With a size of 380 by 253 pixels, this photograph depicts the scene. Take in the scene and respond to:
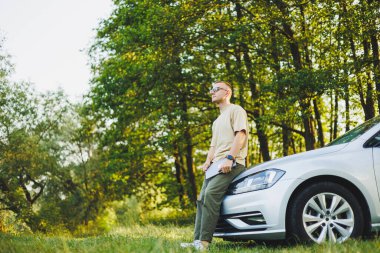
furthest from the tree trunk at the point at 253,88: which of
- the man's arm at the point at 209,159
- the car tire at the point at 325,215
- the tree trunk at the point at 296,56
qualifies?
the car tire at the point at 325,215

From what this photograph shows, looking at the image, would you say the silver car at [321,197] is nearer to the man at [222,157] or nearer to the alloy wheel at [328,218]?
the alloy wheel at [328,218]

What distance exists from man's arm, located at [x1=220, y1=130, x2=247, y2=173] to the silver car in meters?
0.44

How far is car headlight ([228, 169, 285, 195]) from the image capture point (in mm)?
4742

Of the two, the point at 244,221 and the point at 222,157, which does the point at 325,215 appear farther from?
the point at 222,157

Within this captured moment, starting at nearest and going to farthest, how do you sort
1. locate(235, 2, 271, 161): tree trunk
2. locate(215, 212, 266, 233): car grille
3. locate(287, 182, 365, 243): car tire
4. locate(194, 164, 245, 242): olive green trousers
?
locate(287, 182, 365, 243): car tire < locate(215, 212, 266, 233): car grille < locate(194, 164, 245, 242): olive green trousers < locate(235, 2, 271, 161): tree trunk

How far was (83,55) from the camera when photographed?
2217 cm

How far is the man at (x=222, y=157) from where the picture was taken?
5.02m

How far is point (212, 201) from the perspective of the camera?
506 centimetres

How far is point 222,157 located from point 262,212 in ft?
3.15

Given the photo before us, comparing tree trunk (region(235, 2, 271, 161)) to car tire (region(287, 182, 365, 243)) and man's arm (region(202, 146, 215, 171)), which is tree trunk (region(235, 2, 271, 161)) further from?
car tire (region(287, 182, 365, 243))

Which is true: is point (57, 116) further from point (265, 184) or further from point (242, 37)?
point (265, 184)

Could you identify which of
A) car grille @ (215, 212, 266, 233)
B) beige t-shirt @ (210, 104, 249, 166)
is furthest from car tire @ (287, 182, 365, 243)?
beige t-shirt @ (210, 104, 249, 166)

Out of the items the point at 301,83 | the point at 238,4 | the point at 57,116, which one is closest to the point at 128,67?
the point at 238,4

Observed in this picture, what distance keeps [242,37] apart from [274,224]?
10146 mm
